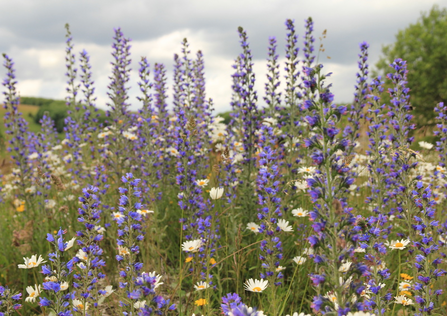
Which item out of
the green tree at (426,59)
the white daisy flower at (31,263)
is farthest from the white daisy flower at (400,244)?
the green tree at (426,59)

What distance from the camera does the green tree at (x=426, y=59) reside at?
30125 mm

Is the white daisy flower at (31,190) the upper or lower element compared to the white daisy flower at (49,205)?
upper

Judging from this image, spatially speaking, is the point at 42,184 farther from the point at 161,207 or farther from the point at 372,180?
the point at 372,180

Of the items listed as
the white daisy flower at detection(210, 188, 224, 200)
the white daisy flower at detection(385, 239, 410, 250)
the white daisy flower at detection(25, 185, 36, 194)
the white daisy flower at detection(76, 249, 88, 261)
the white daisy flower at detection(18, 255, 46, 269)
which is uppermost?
the white daisy flower at detection(210, 188, 224, 200)

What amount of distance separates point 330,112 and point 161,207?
4.96 meters

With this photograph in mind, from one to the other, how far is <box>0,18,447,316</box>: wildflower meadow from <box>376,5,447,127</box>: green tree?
84.1ft

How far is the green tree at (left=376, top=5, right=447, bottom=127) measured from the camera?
30125mm

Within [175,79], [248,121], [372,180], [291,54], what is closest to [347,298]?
[372,180]

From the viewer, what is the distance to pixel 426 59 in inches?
1224

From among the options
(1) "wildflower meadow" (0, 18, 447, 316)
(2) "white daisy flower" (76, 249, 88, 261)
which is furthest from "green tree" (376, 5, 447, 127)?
(2) "white daisy flower" (76, 249, 88, 261)

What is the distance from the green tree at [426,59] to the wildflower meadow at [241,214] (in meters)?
25.6

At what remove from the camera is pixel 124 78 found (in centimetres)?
754

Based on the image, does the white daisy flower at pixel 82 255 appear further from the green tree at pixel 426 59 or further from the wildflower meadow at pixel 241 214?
the green tree at pixel 426 59

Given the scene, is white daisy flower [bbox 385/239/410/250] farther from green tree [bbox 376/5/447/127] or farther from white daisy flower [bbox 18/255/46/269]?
green tree [bbox 376/5/447/127]
